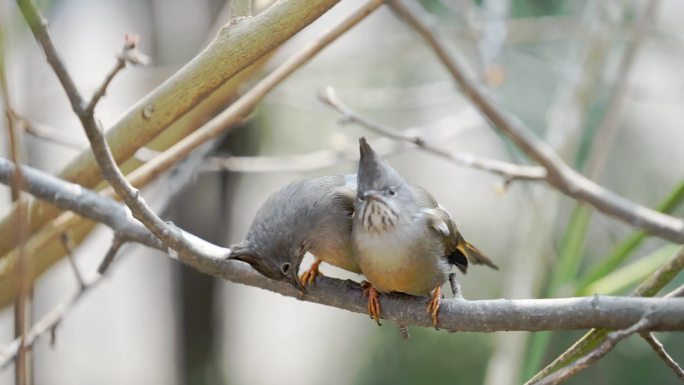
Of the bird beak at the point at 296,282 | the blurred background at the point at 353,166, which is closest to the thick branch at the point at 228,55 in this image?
the bird beak at the point at 296,282

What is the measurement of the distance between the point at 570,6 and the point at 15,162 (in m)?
3.24

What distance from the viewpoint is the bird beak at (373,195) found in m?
1.36

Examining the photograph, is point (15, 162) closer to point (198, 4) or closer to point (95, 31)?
point (198, 4)

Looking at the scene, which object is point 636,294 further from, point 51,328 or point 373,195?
point 51,328

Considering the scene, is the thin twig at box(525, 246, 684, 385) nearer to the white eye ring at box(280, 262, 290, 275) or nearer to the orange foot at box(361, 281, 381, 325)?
the orange foot at box(361, 281, 381, 325)

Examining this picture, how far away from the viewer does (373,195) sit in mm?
1355

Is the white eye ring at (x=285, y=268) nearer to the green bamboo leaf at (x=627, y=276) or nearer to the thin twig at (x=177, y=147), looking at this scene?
the thin twig at (x=177, y=147)

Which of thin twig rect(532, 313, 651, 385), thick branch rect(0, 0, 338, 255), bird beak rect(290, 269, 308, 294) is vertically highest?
thick branch rect(0, 0, 338, 255)

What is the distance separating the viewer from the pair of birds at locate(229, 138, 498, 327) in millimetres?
1295

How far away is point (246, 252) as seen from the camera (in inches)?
48.8

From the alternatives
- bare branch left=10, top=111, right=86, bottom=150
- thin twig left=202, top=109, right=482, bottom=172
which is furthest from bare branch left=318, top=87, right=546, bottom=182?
bare branch left=10, top=111, right=86, bottom=150

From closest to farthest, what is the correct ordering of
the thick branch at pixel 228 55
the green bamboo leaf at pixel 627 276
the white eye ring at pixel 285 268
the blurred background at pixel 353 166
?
the thick branch at pixel 228 55 < the white eye ring at pixel 285 268 < the green bamboo leaf at pixel 627 276 < the blurred background at pixel 353 166

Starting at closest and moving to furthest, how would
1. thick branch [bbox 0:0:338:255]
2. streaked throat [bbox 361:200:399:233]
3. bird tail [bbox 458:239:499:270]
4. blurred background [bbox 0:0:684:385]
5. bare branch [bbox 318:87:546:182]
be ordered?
thick branch [bbox 0:0:338:255] < streaked throat [bbox 361:200:399:233] < bird tail [bbox 458:239:499:270] < bare branch [bbox 318:87:546:182] < blurred background [bbox 0:0:684:385]

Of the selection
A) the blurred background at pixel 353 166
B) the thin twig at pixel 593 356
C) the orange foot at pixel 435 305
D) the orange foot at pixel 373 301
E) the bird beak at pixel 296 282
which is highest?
the thin twig at pixel 593 356
